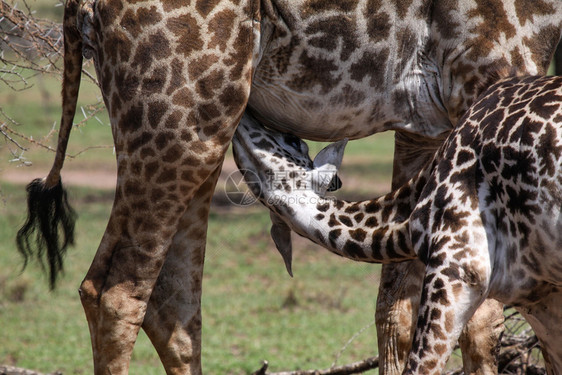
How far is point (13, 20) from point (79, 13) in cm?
121

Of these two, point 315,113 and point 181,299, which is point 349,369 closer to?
point 181,299

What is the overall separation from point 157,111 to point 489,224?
5.05 ft

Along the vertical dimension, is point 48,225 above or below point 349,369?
above

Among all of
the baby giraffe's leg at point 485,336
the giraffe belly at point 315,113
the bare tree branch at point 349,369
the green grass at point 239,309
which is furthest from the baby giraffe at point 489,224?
the green grass at point 239,309

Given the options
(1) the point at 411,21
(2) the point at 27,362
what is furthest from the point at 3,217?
(1) the point at 411,21

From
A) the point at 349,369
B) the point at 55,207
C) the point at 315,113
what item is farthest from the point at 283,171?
the point at 349,369

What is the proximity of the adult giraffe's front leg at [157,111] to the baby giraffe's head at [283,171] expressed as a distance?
0.14 m

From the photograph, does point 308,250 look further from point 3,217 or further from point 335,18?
point 335,18

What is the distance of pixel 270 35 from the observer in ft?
12.8

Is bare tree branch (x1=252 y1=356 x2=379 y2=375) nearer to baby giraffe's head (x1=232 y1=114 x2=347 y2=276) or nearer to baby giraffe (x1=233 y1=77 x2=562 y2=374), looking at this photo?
baby giraffe's head (x1=232 y1=114 x2=347 y2=276)

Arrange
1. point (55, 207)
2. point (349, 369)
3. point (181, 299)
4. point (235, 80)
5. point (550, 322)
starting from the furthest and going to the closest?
1. point (349, 369)
2. point (55, 207)
3. point (181, 299)
4. point (235, 80)
5. point (550, 322)

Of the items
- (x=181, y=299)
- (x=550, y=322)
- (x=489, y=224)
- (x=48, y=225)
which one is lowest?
(x=181, y=299)

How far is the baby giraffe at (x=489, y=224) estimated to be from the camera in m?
3.03

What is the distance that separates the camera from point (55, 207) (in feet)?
14.9
